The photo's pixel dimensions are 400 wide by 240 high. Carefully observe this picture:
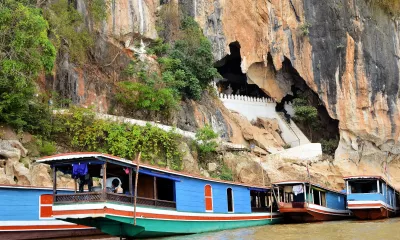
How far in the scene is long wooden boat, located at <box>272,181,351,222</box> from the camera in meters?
18.9

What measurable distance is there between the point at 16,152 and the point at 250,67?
15.8 metres

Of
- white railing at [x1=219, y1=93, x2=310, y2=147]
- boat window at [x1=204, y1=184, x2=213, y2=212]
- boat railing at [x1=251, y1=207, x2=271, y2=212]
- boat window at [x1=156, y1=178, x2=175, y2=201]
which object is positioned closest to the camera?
boat window at [x1=156, y1=178, x2=175, y2=201]

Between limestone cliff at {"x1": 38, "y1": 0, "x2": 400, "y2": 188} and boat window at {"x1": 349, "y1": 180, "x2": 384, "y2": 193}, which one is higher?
limestone cliff at {"x1": 38, "y1": 0, "x2": 400, "y2": 188}

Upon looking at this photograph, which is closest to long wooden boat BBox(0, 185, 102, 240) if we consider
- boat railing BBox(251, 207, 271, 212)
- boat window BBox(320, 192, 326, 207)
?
boat railing BBox(251, 207, 271, 212)

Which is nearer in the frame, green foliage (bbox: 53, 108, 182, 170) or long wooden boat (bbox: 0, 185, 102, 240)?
long wooden boat (bbox: 0, 185, 102, 240)

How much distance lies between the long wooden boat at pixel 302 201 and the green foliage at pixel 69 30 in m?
9.30

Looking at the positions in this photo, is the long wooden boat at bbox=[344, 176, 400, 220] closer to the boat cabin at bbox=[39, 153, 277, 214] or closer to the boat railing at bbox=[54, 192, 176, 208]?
the boat cabin at bbox=[39, 153, 277, 214]

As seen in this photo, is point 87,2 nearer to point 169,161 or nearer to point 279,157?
point 169,161

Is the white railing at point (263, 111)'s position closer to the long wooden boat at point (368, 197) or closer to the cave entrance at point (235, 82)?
the cave entrance at point (235, 82)

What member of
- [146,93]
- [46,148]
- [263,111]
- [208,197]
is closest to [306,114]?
[263,111]

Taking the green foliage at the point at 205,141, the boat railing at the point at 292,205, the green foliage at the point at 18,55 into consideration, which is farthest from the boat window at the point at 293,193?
the green foliage at the point at 18,55

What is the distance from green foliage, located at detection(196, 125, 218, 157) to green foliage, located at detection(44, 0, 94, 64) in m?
5.63

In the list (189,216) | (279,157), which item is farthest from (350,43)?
(189,216)

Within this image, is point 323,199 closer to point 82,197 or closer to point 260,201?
point 260,201
